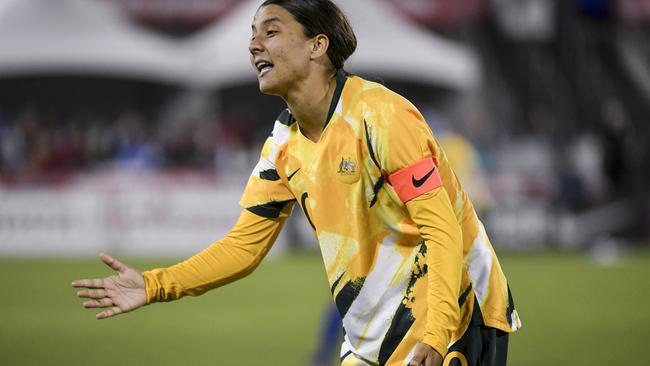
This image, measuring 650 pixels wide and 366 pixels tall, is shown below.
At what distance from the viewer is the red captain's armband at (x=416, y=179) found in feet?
12.9

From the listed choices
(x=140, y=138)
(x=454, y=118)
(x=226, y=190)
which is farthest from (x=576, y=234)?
(x=140, y=138)

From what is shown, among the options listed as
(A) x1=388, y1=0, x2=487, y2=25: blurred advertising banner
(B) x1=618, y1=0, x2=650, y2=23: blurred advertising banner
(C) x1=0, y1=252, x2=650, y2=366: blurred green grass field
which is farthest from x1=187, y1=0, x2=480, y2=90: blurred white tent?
(C) x1=0, y1=252, x2=650, y2=366: blurred green grass field

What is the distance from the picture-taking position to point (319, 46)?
14.0 feet

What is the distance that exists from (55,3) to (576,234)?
1137 centimetres

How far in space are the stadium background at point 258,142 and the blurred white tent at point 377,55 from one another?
41 millimetres

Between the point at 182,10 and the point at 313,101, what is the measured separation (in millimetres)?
21938

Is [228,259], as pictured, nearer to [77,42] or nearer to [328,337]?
[328,337]

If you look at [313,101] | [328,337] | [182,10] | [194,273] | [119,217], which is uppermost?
[182,10]

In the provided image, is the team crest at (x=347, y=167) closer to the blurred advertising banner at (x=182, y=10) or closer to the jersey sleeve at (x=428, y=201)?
the jersey sleeve at (x=428, y=201)

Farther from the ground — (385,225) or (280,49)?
(280,49)

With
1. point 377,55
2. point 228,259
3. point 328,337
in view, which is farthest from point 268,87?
point 377,55

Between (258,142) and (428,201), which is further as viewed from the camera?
(258,142)

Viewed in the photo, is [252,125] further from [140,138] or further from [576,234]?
[576,234]

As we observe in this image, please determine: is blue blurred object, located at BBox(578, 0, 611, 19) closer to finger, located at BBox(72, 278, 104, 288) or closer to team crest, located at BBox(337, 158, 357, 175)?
team crest, located at BBox(337, 158, 357, 175)
